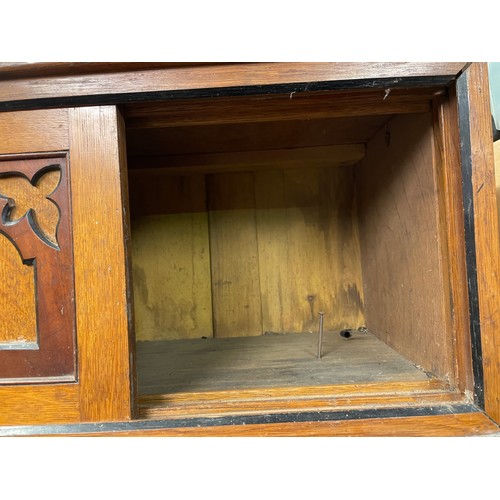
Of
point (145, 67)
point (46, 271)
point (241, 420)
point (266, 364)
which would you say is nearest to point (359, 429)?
point (241, 420)

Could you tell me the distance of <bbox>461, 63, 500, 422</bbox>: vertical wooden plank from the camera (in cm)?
58

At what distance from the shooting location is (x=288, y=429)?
0.59 meters

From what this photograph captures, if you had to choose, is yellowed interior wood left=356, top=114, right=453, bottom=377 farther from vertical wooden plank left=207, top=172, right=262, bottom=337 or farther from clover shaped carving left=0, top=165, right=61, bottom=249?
clover shaped carving left=0, top=165, right=61, bottom=249

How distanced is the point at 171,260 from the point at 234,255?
233mm

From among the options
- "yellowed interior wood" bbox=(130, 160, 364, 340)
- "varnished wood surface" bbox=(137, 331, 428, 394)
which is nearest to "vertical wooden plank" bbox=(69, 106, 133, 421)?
"varnished wood surface" bbox=(137, 331, 428, 394)

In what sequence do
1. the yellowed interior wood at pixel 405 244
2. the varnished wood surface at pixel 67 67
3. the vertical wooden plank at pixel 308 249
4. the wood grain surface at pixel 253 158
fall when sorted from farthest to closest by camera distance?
the vertical wooden plank at pixel 308 249 < the wood grain surface at pixel 253 158 < the yellowed interior wood at pixel 405 244 < the varnished wood surface at pixel 67 67

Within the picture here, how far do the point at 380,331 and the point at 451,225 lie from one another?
1.89 feet

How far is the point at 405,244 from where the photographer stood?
907mm

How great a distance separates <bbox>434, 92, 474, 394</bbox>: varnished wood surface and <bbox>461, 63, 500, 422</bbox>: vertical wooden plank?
0.10 feet

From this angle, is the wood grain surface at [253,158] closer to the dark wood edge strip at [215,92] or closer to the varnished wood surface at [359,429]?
the dark wood edge strip at [215,92]

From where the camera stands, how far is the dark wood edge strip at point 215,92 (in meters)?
0.60

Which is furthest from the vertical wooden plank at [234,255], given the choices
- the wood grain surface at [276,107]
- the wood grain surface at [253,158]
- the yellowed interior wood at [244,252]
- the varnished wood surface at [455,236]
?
the varnished wood surface at [455,236]

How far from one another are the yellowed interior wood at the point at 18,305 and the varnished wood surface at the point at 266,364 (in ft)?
0.83

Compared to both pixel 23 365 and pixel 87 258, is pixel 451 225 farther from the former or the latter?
pixel 23 365
